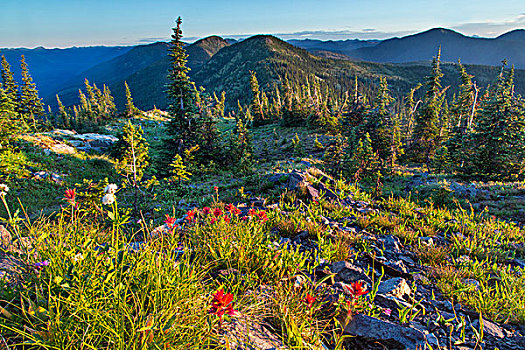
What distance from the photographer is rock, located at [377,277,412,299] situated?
9.76 ft

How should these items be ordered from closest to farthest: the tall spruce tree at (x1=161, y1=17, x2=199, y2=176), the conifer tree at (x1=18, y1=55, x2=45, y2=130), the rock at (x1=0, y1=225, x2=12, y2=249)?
1. the rock at (x1=0, y1=225, x2=12, y2=249)
2. the tall spruce tree at (x1=161, y1=17, x2=199, y2=176)
3. the conifer tree at (x1=18, y1=55, x2=45, y2=130)

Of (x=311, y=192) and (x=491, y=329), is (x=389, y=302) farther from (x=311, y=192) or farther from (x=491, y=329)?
(x=311, y=192)

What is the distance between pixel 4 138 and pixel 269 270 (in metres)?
20.4

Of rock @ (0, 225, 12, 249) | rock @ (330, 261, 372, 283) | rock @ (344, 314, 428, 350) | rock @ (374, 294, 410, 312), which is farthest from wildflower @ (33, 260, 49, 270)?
rock @ (374, 294, 410, 312)

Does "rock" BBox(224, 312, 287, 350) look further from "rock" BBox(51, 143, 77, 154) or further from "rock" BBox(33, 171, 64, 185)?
"rock" BBox(51, 143, 77, 154)

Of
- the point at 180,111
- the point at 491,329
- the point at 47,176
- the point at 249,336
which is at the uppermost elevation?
the point at 180,111

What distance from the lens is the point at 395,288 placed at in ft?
9.86

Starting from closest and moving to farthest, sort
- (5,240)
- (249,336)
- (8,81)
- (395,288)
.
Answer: (249,336), (5,240), (395,288), (8,81)

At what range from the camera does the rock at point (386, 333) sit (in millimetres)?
2303

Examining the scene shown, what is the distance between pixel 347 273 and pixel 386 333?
37.3 inches

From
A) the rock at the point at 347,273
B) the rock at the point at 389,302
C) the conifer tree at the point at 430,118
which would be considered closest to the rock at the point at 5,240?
the rock at the point at 347,273

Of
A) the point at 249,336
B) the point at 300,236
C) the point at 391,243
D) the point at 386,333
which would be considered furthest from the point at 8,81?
the point at 386,333

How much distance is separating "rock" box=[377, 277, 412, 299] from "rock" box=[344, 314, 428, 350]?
59 cm

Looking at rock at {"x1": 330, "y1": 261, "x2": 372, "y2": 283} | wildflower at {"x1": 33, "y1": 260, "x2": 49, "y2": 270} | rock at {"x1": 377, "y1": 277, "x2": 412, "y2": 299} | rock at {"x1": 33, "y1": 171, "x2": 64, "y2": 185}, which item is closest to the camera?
wildflower at {"x1": 33, "y1": 260, "x2": 49, "y2": 270}
